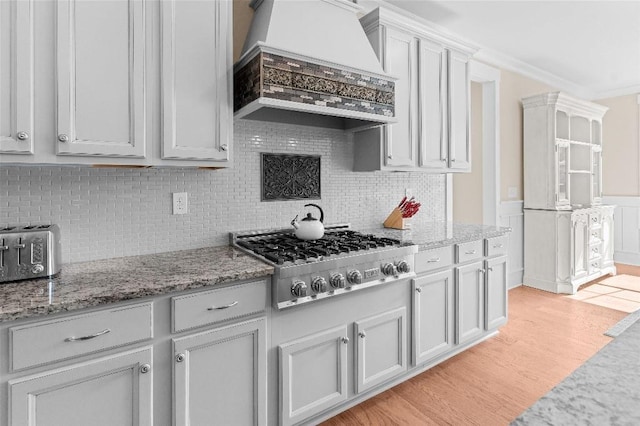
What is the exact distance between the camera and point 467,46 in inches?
122

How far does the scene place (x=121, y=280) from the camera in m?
1.48

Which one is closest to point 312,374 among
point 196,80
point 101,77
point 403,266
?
point 403,266

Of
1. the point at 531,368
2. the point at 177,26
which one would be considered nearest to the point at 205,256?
the point at 177,26

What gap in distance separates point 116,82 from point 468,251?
2454 mm

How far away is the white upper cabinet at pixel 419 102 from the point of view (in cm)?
263

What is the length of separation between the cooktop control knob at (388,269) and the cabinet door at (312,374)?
1.31 ft

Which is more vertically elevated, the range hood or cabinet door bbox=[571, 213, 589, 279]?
the range hood

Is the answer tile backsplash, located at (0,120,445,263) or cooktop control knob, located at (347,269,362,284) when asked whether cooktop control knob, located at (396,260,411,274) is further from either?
tile backsplash, located at (0,120,445,263)

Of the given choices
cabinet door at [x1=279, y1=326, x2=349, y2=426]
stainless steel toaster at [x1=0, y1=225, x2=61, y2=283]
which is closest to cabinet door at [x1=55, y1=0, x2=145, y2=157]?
stainless steel toaster at [x1=0, y1=225, x2=61, y2=283]

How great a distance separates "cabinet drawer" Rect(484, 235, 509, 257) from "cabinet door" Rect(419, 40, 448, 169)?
707 mm

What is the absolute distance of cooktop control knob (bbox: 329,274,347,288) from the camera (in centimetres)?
184

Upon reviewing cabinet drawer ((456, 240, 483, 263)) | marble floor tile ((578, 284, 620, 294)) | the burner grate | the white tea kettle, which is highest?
the white tea kettle

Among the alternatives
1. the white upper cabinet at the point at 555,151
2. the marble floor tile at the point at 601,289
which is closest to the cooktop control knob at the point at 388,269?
the white upper cabinet at the point at 555,151

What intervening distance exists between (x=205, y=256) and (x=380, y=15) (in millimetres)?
2033
